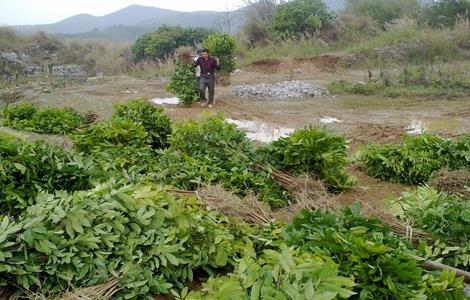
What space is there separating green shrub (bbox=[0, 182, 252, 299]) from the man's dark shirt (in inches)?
337

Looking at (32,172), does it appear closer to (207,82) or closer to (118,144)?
(118,144)

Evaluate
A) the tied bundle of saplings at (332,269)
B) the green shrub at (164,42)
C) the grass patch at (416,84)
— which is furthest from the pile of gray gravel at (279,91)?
the green shrub at (164,42)

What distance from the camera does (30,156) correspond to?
415 centimetres

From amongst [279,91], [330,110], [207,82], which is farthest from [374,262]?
[279,91]

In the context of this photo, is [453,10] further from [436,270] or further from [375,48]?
[436,270]

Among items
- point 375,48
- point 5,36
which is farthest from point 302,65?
point 5,36

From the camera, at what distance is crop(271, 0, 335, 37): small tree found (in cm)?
2292

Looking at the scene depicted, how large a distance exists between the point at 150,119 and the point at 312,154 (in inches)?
94.0

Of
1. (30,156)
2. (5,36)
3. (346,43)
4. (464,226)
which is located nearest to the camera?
(464,226)

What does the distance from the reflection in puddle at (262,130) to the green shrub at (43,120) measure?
2915mm

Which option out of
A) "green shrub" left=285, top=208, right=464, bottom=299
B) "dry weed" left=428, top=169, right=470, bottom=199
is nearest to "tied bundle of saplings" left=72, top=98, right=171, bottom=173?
"green shrub" left=285, top=208, right=464, bottom=299

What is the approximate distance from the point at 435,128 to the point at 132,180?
7373 millimetres

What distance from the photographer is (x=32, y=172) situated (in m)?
4.08

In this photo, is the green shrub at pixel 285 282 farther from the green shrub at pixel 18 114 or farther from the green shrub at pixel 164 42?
the green shrub at pixel 164 42
